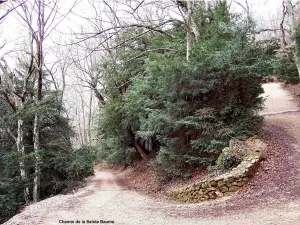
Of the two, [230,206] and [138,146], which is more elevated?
[138,146]

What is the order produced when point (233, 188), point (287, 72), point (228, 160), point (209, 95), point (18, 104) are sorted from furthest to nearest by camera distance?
point (287, 72)
point (18, 104)
point (209, 95)
point (228, 160)
point (233, 188)

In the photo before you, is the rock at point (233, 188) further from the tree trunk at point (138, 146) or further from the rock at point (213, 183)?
the tree trunk at point (138, 146)

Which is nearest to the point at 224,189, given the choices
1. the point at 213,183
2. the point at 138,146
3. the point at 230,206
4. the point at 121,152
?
the point at 213,183

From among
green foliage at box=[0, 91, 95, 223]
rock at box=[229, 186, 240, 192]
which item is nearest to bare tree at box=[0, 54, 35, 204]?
green foliage at box=[0, 91, 95, 223]

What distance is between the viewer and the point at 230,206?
6.89 m

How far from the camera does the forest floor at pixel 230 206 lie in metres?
6.00

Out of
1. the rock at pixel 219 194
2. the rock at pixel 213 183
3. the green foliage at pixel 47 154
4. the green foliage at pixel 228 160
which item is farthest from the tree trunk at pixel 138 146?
the rock at pixel 219 194

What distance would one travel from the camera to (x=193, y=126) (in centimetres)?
987

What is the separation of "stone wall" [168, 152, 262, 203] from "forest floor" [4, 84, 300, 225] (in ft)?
0.79

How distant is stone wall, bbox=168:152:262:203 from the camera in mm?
7750

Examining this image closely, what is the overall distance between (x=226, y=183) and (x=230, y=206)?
3.38 ft

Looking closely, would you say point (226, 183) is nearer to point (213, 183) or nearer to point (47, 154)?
point (213, 183)

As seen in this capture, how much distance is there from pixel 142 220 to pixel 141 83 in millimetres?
6602

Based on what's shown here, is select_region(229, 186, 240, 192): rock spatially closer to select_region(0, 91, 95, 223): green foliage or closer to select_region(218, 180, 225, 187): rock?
select_region(218, 180, 225, 187): rock
